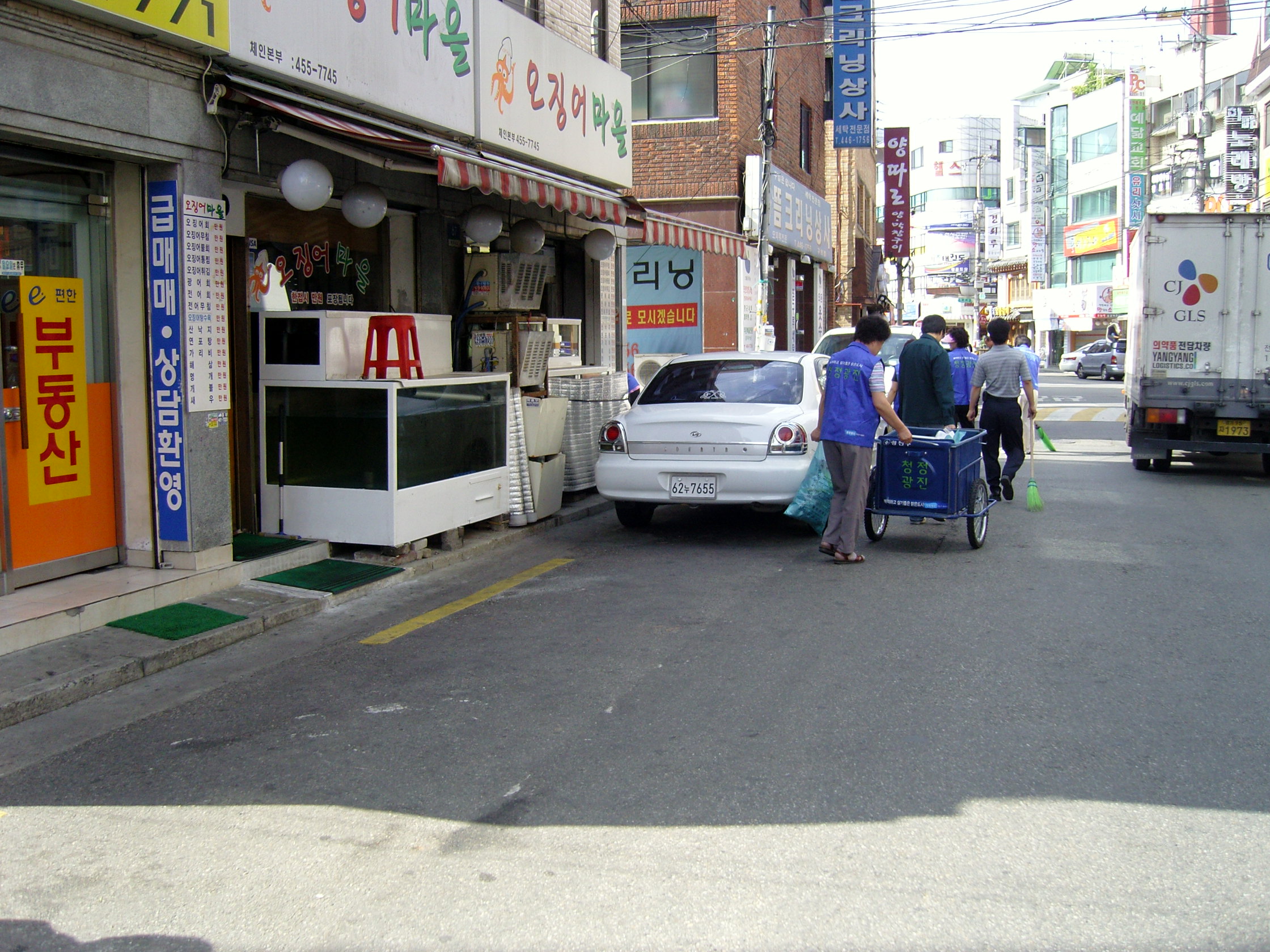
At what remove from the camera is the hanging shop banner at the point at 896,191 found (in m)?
34.2

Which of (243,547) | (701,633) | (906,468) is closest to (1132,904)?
(701,633)

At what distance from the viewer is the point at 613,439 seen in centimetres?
927

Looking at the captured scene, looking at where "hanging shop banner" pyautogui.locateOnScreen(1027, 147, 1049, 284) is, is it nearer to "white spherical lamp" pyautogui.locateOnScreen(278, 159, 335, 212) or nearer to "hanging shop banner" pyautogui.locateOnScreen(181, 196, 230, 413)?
"white spherical lamp" pyautogui.locateOnScreen(278, 159, 335, 212)

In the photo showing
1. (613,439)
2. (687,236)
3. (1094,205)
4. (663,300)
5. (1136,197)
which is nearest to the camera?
(613,439)

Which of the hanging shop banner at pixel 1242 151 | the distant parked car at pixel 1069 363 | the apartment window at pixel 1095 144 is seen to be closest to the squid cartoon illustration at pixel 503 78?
the hanging shop banner at pixel 1242 151

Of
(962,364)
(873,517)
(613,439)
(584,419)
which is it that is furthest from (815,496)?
(962,364)

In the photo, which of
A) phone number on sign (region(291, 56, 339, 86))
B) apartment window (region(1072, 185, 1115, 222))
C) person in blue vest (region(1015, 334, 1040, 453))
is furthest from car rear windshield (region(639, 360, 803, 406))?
apartment window (region(1072, 185, 1115, 222))

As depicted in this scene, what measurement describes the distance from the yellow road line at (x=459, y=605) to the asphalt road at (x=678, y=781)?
→ 0.11 m

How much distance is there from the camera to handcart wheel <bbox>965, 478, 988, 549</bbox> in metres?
8.64

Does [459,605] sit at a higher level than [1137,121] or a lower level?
lower

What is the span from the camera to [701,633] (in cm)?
632

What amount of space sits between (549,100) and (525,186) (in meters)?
3.48

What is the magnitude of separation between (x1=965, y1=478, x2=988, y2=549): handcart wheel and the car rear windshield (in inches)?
61.5

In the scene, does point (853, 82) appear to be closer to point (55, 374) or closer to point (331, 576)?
point (331, 576)
